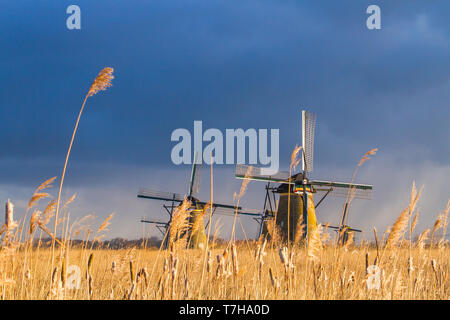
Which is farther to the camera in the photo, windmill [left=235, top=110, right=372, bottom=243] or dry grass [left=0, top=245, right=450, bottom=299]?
windmill [left=235, top=110, right=372, bottom=243]

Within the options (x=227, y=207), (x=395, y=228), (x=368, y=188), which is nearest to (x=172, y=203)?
(x=227, y=207)

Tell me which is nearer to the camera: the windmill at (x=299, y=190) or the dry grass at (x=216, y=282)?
the dry grass at (x=216, y=282)

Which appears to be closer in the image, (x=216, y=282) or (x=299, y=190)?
(x=216, y=282)

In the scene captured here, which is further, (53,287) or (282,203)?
(282,203)

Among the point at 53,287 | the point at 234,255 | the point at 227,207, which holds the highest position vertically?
the point at 234,255

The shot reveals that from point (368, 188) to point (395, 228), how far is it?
2678cm

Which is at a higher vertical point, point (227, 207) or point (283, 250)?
point (283, 250)
